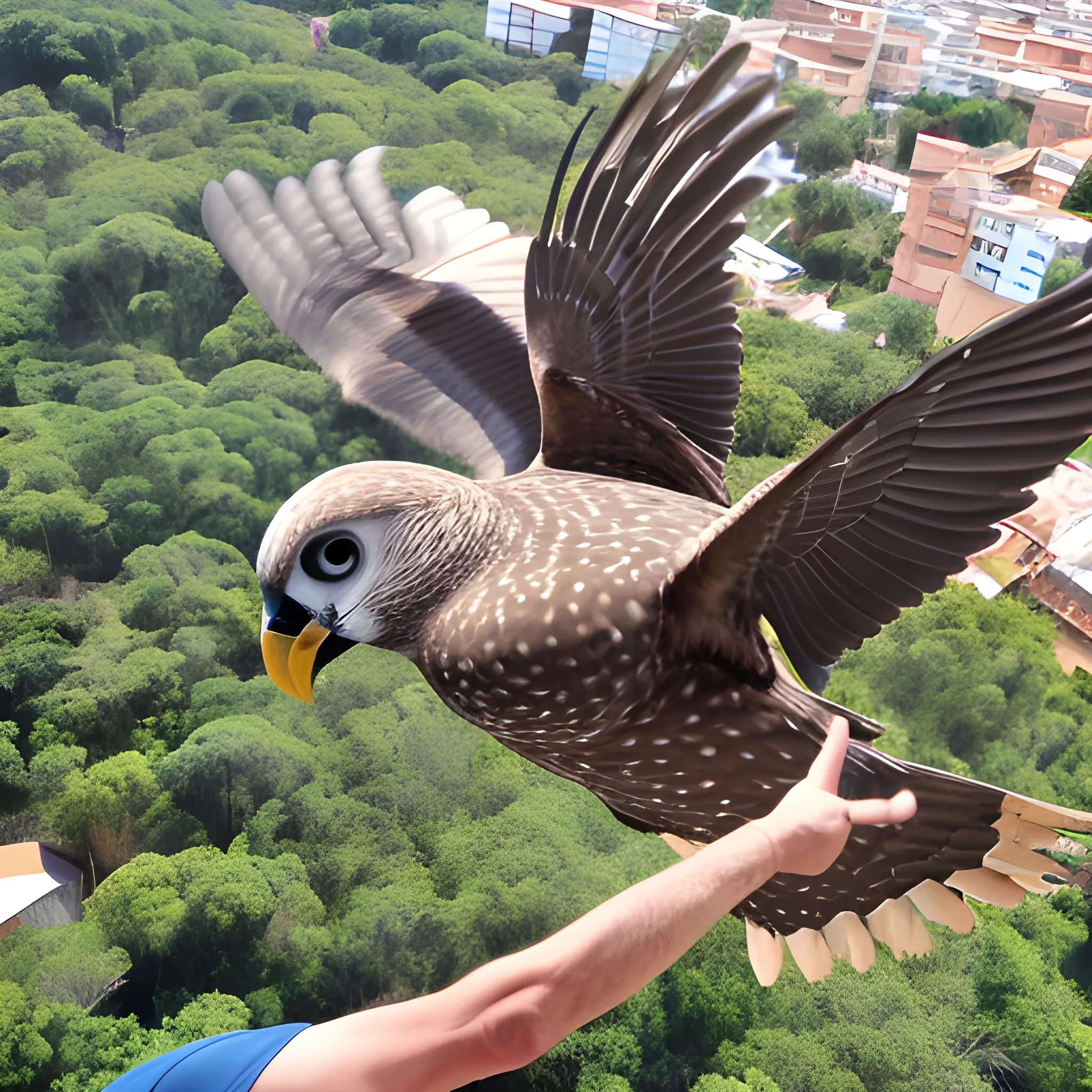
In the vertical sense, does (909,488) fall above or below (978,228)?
above

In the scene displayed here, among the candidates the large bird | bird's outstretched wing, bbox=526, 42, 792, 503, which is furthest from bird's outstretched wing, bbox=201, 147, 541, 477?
bird's outstretched wing, bbox=526, 42, 792, 503

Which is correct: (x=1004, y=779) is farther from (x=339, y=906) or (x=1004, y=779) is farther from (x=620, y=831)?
(x=339, y=906)

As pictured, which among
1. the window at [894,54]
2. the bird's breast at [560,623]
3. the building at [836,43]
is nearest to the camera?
the bird's breast at [560,623]

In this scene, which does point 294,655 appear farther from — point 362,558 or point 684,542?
point 684,542

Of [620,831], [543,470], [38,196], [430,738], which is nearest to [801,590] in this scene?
[543,470]

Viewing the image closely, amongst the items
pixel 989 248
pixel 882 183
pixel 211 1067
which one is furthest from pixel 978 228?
pixel 211 1067

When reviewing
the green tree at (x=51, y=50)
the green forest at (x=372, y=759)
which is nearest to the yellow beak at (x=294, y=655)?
the green forest at (x=372, y=759)

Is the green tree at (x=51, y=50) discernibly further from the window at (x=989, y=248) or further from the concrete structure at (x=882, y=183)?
the window at (x=989, y=248)
